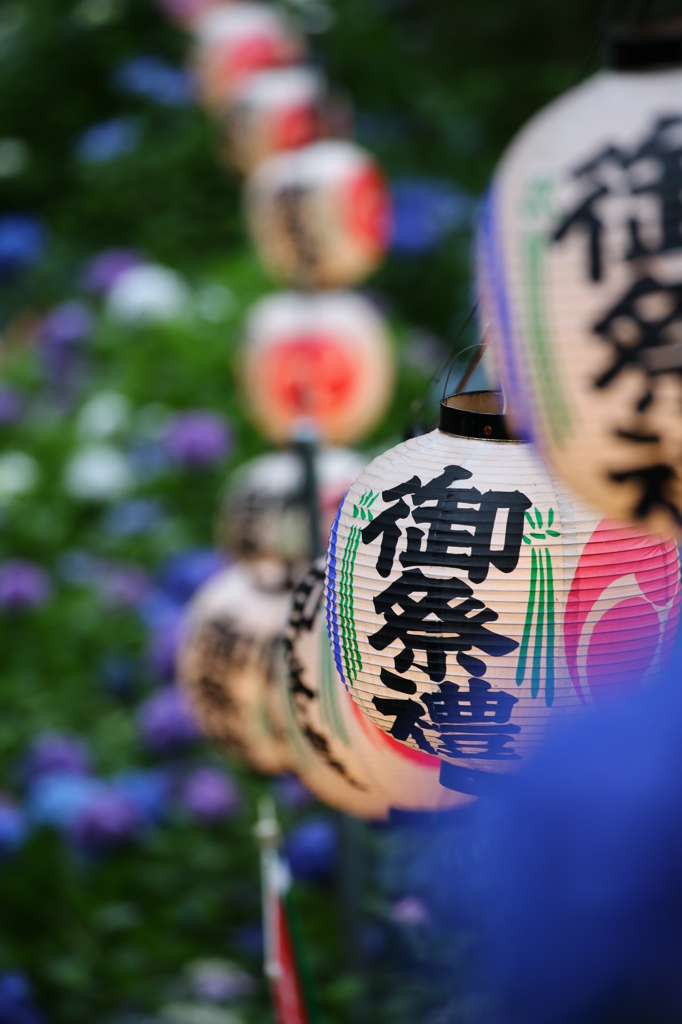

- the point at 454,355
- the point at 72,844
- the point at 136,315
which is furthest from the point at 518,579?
the point at 136,315

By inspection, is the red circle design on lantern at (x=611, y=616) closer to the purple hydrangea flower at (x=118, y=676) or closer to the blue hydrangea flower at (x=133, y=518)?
the purple hydrangea flower at (x=118, y=676)

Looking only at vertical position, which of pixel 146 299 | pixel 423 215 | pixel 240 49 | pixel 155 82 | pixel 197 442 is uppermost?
pixel 155 82

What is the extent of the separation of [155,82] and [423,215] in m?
2.02

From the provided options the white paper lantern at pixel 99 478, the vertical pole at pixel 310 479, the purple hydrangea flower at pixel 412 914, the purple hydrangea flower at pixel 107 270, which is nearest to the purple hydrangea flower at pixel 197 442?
the white paper lantern at pixel 99 478

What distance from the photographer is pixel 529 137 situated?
0.93m

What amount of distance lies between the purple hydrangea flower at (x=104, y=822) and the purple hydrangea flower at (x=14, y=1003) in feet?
1.19

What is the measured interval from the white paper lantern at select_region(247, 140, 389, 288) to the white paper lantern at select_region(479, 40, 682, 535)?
2.78m

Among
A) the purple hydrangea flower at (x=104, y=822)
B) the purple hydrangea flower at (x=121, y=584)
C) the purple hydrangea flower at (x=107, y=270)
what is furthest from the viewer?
the purple hydrangea flower at (x=107, y=270)

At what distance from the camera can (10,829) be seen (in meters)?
2.91

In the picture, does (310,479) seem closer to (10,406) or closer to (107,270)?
(10,406)

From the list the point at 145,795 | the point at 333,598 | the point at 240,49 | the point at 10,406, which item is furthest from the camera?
the point at 240,49

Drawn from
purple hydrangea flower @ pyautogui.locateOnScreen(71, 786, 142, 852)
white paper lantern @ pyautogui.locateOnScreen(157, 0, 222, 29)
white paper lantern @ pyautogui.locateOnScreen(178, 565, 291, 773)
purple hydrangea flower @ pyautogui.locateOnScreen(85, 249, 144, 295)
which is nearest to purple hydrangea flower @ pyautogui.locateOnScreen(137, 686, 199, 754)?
purple hydrangea flower @ pyautogui.locateOnScreen(71, 786, 142, 852)

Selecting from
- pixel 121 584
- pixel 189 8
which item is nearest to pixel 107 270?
pixel 189 8

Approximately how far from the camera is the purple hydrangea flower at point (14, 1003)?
8.77ft
